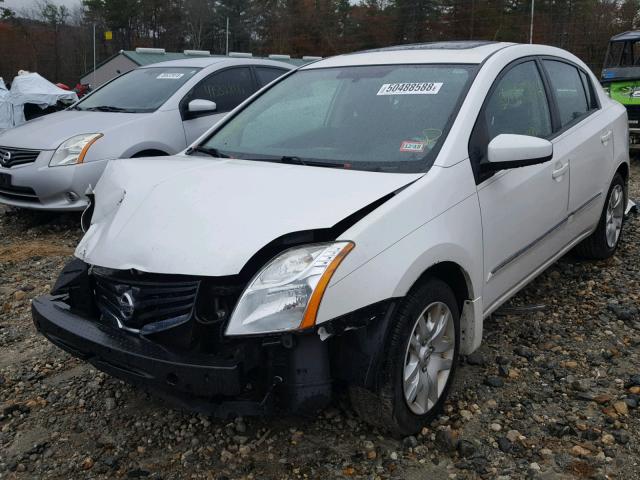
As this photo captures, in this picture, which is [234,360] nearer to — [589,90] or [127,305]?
[127,305]

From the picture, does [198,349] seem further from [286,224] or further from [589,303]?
[589,303]

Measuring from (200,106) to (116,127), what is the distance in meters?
0.84

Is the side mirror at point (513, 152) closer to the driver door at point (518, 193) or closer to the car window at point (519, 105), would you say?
the driver door at point (518, 193)

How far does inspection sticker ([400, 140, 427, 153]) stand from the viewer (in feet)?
9.37

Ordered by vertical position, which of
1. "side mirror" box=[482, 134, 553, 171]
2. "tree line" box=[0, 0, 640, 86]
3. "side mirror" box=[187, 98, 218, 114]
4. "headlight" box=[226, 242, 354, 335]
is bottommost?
"headlight" box=[226, 242, 354, 335]

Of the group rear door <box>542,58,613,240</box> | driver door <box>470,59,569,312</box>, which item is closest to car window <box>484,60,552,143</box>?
driver door <box>470,59,569,312</box>

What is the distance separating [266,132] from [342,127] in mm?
487

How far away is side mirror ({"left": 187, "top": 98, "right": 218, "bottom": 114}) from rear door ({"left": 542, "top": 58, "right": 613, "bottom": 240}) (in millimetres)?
3465

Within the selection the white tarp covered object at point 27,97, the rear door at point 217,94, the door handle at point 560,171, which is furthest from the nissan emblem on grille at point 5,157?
the white tarp covered object at point 27,97

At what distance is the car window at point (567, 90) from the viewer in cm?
388

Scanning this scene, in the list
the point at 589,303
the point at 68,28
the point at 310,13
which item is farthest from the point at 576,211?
the point at 68,28

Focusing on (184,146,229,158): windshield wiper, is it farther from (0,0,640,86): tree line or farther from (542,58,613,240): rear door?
(0,0,640,86): tree line

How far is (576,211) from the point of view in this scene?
3.94 metres

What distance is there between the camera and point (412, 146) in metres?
2.89
